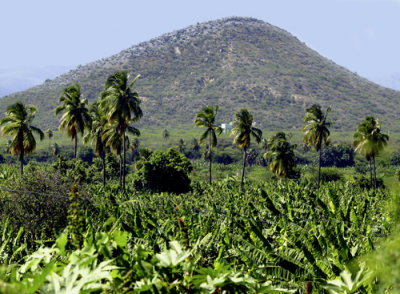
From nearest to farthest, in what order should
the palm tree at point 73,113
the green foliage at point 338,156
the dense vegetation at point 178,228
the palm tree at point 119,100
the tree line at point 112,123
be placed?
the dense vegetation at point 178,228
the tree line at point 112,123
the palm tree at point 119,100
the palm tree at point 73,113
the green foliage at point 338,156

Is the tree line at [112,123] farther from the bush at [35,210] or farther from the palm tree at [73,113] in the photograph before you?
the bush at [35,210]

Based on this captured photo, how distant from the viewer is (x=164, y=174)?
200ft

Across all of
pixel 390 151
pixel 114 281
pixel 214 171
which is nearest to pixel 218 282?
pixel 114 281

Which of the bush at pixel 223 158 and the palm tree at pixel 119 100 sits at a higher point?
the palm tree at pixel 119 100

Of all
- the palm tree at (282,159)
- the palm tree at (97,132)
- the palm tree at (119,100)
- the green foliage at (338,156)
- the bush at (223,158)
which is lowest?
the bush at (223,158)

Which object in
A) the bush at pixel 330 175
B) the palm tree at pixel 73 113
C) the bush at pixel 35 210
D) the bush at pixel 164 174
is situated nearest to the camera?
the bush at pixel 35 210

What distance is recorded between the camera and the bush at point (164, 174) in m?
60.9

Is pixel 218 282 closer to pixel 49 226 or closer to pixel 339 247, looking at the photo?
pixel 339 247

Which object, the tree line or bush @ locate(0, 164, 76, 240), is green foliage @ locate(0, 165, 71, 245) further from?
the tree line

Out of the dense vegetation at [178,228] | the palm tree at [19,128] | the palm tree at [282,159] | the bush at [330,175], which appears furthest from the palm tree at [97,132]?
the bush at [330,175]

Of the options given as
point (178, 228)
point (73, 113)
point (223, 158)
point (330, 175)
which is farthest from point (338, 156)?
point (178, 228)

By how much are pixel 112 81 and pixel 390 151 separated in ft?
142

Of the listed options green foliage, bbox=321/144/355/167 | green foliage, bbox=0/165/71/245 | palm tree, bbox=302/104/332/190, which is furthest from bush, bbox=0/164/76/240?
green foliage, bbox=321/144/355/167

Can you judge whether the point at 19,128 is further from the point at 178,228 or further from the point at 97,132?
the point at 178,228
